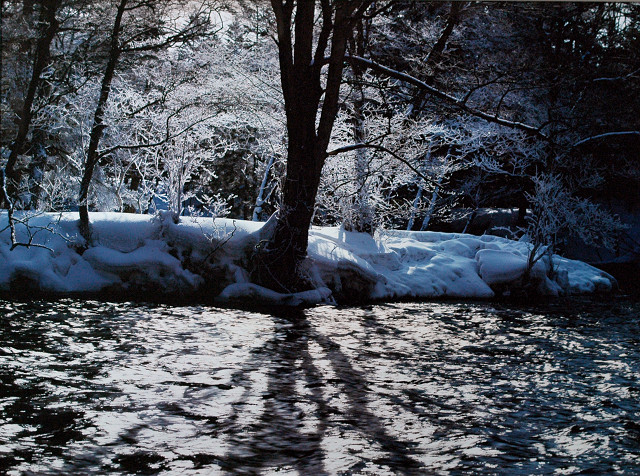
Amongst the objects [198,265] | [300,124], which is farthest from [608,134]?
[198,265]

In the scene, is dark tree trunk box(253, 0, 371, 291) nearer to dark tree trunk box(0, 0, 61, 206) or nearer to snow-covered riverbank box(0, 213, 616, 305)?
snow-covered riverbank box(0, 213, 616, 305)

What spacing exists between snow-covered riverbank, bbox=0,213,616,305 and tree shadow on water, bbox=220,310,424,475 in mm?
2482

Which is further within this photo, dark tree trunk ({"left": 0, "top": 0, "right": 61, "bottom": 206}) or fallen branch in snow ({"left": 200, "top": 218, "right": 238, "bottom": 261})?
fallen branch in snow ({"left": 200, "top": 218, "right": 238, "bottom": 261})

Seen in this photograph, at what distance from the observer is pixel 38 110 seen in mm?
7230

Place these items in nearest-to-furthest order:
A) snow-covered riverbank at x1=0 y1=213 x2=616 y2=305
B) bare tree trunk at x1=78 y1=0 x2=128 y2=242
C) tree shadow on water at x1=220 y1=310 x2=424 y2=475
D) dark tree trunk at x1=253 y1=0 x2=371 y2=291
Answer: tree shadow on water at x1=220 y1=310 x2=424 y2=475 < snow-covered riverbank at x1=0 y1=213 x2=616 y2=305 < dark tree trunk at x1=253 y1=0 x2=371 y2=291 < bare tree trunk at x1=78 y1=0 x2=128 y2=242

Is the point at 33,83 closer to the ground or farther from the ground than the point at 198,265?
farther from the ground

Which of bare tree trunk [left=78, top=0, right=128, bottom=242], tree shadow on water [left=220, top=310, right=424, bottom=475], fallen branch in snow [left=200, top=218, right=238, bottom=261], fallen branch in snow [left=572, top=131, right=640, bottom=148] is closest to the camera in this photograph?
tree shadow on water [left=220, top=310, right=424, bottom=475]

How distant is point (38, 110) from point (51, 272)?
78.1 inches

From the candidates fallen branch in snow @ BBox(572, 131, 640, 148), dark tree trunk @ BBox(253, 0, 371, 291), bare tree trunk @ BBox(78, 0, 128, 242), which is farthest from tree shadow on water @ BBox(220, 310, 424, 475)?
fallen branch in snow @ BBox(572, 131, 640, 148)

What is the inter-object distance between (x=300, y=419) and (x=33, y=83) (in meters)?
5.51

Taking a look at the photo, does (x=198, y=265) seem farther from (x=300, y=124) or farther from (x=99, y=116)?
(x=99, y=116)

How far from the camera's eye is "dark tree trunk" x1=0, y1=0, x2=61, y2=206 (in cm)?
680

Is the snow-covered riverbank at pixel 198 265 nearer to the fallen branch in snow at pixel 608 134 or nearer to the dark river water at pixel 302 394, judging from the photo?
the dark river water at pixel 302 394

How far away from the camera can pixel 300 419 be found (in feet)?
10.8
